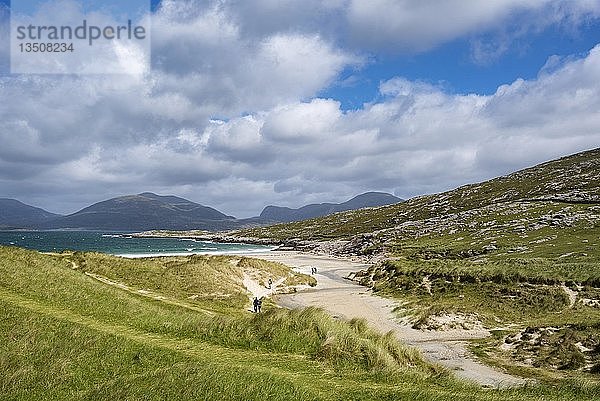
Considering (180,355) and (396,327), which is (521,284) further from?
(180,355)

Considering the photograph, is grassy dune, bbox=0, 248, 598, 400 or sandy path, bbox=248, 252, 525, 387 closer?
grassy dune, bbox=0, 248, 598, 400

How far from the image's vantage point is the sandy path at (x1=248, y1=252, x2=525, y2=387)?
2760cm

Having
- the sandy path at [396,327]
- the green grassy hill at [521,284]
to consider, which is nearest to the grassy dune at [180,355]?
the sandy path at [396,327]

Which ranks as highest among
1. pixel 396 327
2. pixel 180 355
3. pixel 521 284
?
pixel 180 355

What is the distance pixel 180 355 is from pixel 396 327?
28.3 metres

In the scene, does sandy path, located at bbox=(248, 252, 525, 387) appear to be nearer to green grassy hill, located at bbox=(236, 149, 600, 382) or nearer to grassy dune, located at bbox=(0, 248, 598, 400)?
Answer: green grassy hill, located at bbox=(236, 149, 600, 382)

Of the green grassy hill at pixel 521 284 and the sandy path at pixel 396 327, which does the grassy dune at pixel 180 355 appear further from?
the green grassy hill at pixel 521 284

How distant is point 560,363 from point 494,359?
3.97 meters

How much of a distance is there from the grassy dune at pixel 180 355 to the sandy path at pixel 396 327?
251 inches

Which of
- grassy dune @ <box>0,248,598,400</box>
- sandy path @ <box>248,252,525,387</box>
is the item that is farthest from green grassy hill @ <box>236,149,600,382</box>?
grassy dune @ <box>0,248,598,400</box>

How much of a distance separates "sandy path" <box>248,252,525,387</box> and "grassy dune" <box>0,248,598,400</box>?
6366 mm

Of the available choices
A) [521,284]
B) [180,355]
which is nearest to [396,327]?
[521,284]

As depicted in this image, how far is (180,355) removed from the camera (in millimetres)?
17906

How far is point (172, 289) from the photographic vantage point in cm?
4500
